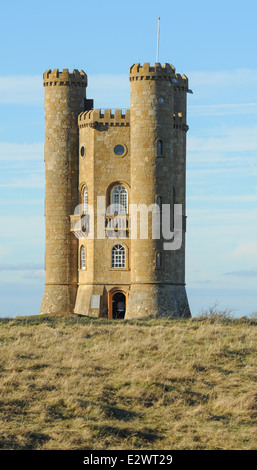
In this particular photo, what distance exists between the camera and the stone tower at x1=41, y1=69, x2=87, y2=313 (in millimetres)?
55438

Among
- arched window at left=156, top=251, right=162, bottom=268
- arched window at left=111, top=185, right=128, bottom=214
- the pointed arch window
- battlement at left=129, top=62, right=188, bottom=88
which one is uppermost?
battlement at left=129, top=62, right=188, bottom=88

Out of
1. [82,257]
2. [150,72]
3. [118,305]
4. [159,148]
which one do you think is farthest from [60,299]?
[150,72]

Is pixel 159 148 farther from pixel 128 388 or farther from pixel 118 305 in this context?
pixel 128 388

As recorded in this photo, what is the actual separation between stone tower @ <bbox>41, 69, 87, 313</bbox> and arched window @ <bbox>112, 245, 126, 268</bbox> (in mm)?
3643

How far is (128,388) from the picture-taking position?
2798cm

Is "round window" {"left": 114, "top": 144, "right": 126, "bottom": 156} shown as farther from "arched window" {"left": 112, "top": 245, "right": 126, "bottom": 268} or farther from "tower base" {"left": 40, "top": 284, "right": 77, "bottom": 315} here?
"tower base" {"left": 40, "top": 284, "right": 77, "bottom": 315}

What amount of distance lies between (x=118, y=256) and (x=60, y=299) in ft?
17.9

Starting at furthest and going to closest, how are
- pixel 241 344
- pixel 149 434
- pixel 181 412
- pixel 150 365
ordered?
pixel 241 344 < pixel 150 365 < pixel 181 412 < pixel 149 434

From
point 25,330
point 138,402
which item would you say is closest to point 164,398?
point 138,402

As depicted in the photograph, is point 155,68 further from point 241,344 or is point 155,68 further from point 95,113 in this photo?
point 241,344

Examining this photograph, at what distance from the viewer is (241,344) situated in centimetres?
3438

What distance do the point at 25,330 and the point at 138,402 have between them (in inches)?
466

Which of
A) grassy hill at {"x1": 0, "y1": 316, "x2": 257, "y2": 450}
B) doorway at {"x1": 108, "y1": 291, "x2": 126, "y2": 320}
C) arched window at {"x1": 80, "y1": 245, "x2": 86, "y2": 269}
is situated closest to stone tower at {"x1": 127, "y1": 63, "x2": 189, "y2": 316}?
doorway at {"x1": 108, "y1": 291, "x2": 126, "y2": 320}
